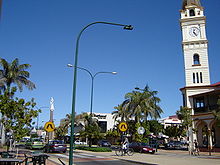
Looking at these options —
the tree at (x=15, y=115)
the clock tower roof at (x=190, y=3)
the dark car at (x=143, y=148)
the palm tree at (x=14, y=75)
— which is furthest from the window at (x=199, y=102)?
the tree at (x=15, y=115)

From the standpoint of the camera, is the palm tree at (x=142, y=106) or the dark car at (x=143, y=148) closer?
the dark car at (x=143, y=148)

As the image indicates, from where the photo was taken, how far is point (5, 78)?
3472 centimetres

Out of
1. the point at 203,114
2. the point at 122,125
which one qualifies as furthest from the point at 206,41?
the point at 122,125

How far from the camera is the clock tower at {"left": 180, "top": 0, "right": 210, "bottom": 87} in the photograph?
43656mm

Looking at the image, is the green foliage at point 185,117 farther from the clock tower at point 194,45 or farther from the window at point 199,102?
the clock tower at point 194,45

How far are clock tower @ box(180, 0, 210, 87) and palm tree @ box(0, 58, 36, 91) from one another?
26261 millimetres

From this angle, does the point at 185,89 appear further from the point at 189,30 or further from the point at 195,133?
the point at 189,30

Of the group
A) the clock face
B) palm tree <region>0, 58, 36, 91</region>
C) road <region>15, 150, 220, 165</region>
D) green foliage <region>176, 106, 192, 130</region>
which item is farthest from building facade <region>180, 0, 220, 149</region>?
palm tree <region>0, 58, 36, 91</region>

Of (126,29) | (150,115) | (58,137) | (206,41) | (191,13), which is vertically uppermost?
(191,13)

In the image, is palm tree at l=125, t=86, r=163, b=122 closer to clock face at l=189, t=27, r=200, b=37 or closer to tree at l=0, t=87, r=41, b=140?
clock face at l=189, t=27, r=200, b=37

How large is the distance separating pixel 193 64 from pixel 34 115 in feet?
106

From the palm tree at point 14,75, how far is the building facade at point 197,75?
2550cm

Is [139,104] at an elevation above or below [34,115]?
above

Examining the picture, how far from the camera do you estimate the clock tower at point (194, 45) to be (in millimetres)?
43656
